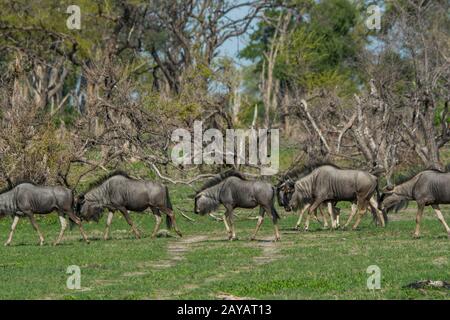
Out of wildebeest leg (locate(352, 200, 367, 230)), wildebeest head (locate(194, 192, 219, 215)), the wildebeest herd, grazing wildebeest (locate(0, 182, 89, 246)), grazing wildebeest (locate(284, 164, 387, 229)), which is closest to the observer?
the wildebeest herd

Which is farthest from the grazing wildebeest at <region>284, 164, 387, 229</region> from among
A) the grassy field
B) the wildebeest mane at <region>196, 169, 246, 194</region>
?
the wildebeest mane at <region>196, 169, 246, 194</region>

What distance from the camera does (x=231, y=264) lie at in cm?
1833

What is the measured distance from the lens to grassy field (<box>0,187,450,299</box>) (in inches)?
584

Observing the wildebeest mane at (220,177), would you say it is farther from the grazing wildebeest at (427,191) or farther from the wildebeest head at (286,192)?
the grazing wildebeest at (427,191)

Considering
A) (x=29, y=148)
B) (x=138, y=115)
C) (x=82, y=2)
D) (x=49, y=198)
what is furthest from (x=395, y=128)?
(x=82, y=2)

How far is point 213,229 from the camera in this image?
26938mm

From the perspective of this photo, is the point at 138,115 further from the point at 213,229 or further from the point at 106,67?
the point at 213,229

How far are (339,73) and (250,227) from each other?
48.1 meters

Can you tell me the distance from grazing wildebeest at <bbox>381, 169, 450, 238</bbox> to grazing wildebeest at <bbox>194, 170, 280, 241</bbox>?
9.97 ft

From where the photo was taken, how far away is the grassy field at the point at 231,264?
14.8 metres

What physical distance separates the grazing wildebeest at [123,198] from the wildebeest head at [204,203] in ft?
3.21

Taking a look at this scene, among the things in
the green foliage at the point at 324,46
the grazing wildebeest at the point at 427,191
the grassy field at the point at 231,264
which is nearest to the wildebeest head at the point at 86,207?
the grassy field at the point at 231,264

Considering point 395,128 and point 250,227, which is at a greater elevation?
point 395,128

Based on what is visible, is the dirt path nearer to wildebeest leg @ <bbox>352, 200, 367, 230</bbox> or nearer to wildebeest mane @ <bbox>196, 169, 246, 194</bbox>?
wildebeest mane @ <bbox>196, 169, 246, 194</bbox>
